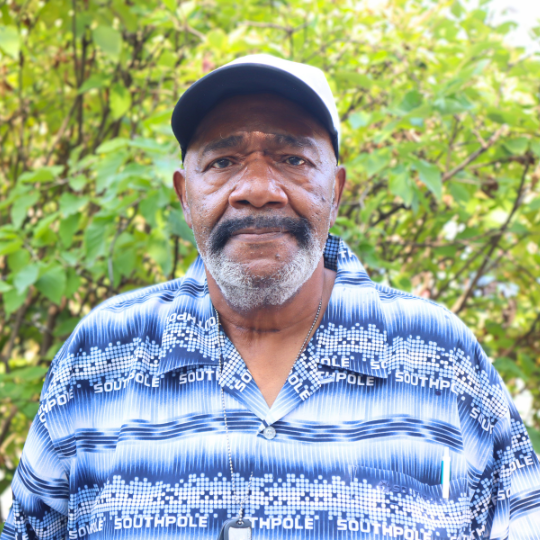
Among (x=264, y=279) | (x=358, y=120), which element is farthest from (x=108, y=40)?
(x=264, y=279)

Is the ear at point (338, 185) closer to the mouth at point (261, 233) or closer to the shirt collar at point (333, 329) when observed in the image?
the shirt collar at point (333, 329)

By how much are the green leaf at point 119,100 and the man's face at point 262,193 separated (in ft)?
5.54

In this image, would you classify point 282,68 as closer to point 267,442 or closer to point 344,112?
point 267,442

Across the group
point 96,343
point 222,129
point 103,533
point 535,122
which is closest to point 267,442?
point 103,533

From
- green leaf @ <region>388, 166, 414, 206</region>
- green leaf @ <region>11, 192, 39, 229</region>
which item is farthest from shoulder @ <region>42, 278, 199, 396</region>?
green leaf @ <region>11, 192, 39, 229</region>

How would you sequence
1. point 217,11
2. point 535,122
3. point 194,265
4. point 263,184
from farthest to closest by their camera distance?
point 217,11 → point 535,122 → point 194,265 → point 263,184

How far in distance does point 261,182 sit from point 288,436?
568 mm

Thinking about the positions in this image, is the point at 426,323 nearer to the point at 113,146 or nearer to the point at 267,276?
the point at 267,276

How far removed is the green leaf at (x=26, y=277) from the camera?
214cm

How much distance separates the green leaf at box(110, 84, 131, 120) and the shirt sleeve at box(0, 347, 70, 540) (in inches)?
73.7

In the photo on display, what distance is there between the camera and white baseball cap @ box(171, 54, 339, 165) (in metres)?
1.33

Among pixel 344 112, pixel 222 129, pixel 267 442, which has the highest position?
pixel 344 112

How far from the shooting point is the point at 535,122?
2367mm

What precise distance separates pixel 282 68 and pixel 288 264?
444 mm
